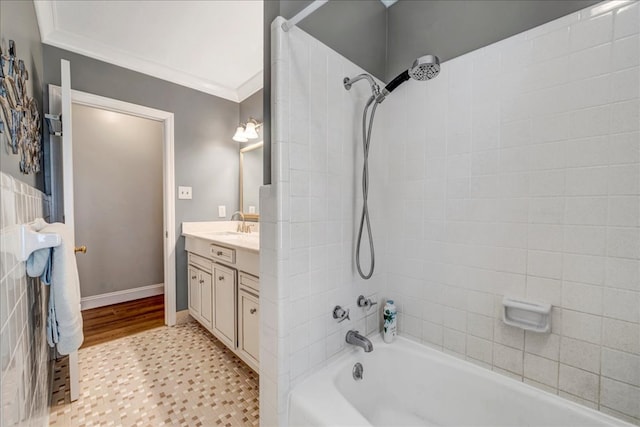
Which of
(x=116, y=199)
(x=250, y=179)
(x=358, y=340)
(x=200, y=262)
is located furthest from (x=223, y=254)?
(x=116, y=199)

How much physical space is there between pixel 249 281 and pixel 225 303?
0.44m

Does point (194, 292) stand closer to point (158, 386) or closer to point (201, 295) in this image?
→ point (201, 295)

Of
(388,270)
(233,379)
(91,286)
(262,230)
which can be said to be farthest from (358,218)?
(91,286)

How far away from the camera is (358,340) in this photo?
1326 mm

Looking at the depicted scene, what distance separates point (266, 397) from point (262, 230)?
0.71m

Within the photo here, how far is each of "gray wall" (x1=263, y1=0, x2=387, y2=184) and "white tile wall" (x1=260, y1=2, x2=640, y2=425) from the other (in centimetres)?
9

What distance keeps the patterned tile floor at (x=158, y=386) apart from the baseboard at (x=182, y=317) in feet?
0.98

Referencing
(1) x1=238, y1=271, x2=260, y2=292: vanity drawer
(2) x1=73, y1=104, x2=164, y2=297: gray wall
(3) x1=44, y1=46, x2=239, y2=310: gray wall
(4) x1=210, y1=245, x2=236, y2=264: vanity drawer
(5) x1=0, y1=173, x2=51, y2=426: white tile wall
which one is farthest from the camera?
(2) x1=73, y1=104, x2=164, y2=297: gray wall

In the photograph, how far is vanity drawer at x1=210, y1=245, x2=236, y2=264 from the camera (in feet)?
6.13

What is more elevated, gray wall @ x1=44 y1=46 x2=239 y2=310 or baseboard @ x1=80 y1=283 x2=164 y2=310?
gray wall @ x1=44 y1=46 x2=239 y2=310

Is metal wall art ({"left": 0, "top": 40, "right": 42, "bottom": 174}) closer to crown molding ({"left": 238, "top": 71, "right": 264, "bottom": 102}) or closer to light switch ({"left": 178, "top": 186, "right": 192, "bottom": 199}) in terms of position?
light switch ({"left": 178, "top": 186, "right": 192, "bottom": 199})

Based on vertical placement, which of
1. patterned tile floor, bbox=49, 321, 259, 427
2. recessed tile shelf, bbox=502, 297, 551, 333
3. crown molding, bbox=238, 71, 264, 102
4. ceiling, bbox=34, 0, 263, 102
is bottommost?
patterned tile floor, bbox=49, 321, 259, 427

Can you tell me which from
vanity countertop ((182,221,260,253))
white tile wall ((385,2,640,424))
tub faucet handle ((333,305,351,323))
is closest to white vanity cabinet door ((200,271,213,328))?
vanity countertop ((182,221,260,253))

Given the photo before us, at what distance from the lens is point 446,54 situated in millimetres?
1367
